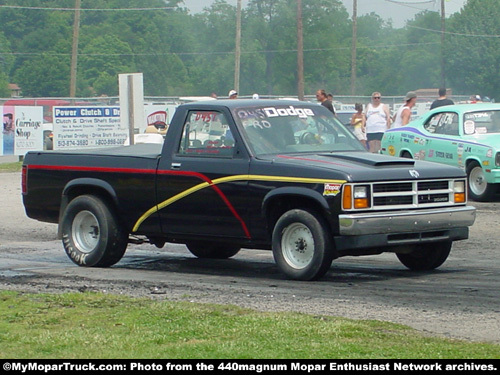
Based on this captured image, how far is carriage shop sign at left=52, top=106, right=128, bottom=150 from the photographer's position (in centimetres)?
2777

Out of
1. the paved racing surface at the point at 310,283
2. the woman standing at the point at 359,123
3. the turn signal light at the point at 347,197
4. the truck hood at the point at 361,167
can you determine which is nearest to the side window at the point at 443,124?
the woman standing at the point at 359,123

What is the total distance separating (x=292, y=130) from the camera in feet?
32.5

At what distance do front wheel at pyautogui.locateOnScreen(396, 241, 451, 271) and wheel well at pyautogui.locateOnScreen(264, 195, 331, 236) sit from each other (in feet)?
4.33

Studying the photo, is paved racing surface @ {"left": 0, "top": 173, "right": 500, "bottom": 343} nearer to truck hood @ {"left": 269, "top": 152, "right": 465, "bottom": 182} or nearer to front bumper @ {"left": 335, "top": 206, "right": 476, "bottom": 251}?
front bumper @ {"left": 335, "top": 206, "right": 476, "bottom": 251}

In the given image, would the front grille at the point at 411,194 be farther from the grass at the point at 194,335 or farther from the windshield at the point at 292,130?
the grass at the point at 194,335

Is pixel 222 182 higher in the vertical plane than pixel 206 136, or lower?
lower

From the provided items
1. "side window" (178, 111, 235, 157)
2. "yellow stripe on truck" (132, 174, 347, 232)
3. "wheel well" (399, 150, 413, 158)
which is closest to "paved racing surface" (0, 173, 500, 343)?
"yellow stripe on truck" (132, 174, 347, 232)

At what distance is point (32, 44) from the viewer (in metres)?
95.9

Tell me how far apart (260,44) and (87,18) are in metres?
18.6

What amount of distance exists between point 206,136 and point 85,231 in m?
1.96

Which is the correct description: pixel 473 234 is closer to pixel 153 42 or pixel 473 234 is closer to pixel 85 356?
pixel 85 356

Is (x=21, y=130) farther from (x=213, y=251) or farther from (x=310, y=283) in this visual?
(x=310, y=283)

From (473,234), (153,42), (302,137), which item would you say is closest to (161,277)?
(302,137)

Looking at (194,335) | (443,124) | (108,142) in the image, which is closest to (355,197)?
(194,335)
